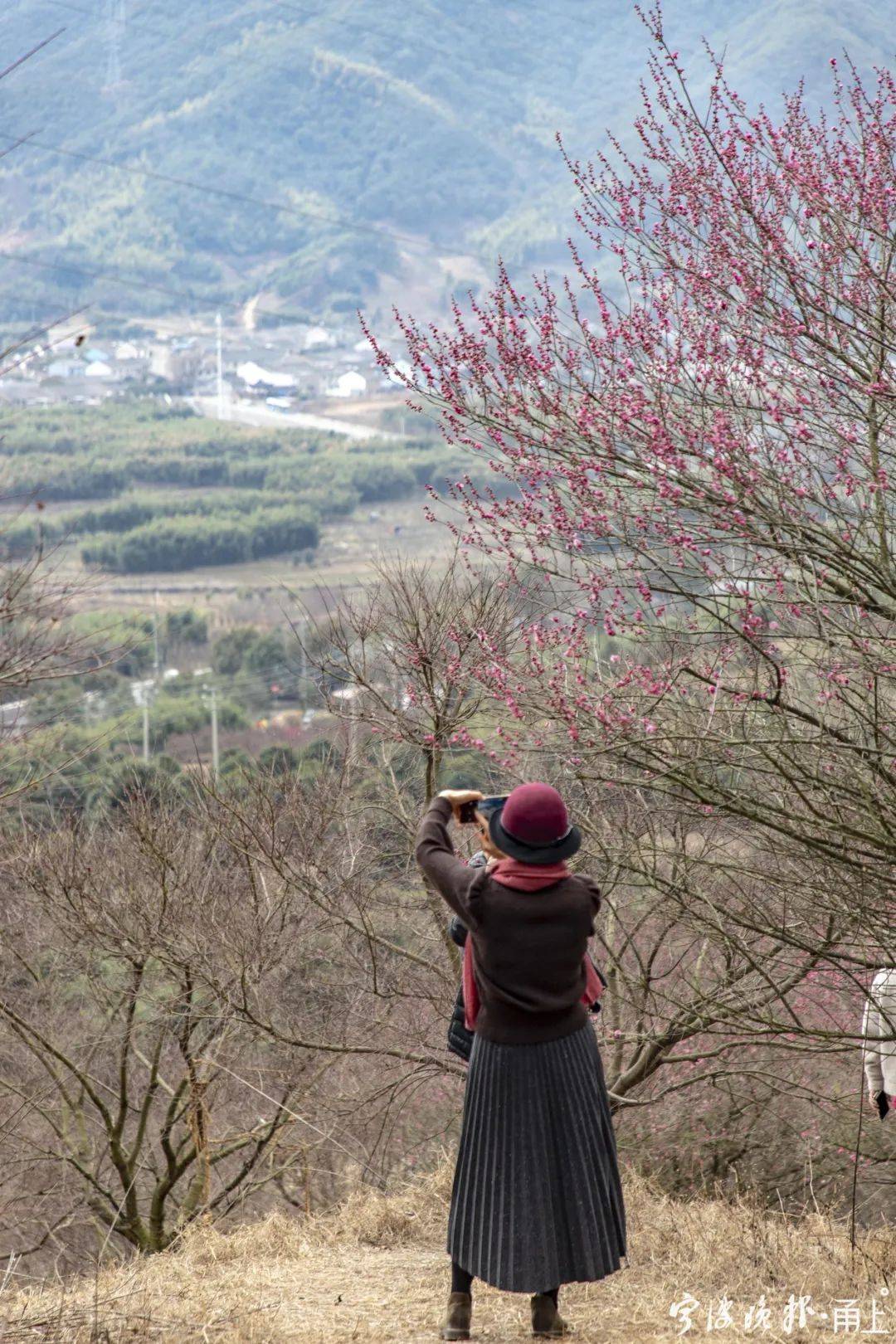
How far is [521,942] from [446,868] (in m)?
0.27

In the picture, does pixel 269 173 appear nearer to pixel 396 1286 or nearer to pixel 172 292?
pixel 172 292

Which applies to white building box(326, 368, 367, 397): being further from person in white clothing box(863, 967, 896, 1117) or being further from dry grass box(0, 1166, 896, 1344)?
person in white clothing box(863, 967, 896, 1117)

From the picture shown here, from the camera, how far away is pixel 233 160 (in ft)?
623

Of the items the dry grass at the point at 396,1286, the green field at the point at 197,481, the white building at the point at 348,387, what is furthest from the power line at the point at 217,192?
the dry grass at the point at 396,1286

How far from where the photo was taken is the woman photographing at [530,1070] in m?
3.56

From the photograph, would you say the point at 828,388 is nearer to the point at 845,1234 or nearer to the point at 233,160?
the point at 845,1234

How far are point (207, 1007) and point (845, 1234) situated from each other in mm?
6235

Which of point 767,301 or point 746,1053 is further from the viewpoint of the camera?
point 746,1053

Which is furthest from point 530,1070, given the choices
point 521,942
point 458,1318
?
point 458,1318

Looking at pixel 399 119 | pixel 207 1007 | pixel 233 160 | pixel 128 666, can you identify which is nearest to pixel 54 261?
pixel 233 160

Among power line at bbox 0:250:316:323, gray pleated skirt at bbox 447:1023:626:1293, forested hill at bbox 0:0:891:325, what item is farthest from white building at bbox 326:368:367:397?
gray pleated skirt at bbox 447:1023:626:1293

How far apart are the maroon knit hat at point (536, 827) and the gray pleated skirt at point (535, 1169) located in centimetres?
54

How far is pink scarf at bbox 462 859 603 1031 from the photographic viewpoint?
11.7 ft

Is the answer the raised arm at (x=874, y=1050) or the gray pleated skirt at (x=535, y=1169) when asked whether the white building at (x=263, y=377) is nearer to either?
the raised arm at (x=874, y=1050)
